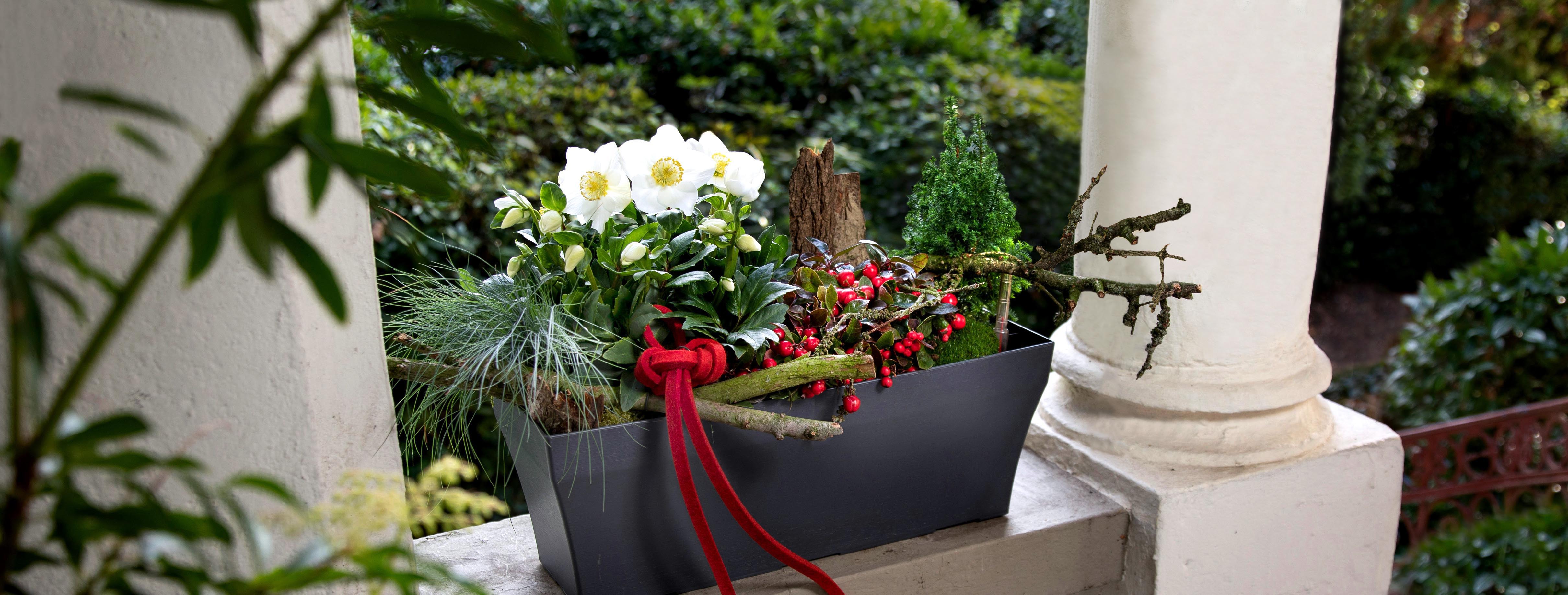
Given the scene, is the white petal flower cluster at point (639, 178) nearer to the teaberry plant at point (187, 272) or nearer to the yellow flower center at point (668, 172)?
the yellow flower center at point (668, 172)

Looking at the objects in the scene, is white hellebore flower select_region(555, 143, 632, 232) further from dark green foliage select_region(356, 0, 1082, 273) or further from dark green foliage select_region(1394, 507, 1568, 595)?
dark green foliage select_region(1394, 507, 1568, 595)

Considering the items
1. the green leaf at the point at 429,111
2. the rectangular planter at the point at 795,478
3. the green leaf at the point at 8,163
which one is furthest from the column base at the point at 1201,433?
the green leaf at the point at 8,163

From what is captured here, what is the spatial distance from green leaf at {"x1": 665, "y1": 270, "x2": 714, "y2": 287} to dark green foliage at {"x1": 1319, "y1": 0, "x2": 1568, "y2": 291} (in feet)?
18.1

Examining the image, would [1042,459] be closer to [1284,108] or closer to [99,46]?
[1284,108]

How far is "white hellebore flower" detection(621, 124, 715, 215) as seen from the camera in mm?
1182

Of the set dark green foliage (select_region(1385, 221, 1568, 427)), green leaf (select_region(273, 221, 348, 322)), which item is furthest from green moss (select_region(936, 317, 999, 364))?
dark green foliage (select_region(1385, 221, 1568, 427))

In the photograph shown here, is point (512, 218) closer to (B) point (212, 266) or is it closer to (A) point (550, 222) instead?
(A) point (550, 222)

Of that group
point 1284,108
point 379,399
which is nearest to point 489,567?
point 379,399

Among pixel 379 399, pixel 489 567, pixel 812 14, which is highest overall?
pixel 812 14

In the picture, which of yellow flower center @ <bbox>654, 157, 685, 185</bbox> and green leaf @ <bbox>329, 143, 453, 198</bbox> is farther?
yellow flower center @ <bbox>654, 157, 685, 185</bbox>

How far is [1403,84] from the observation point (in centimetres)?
588

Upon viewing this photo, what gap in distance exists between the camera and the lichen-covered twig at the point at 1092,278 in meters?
1.28

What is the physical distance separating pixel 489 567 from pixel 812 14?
3934mm

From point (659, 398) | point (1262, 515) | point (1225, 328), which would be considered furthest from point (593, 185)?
point (1262, 515)
